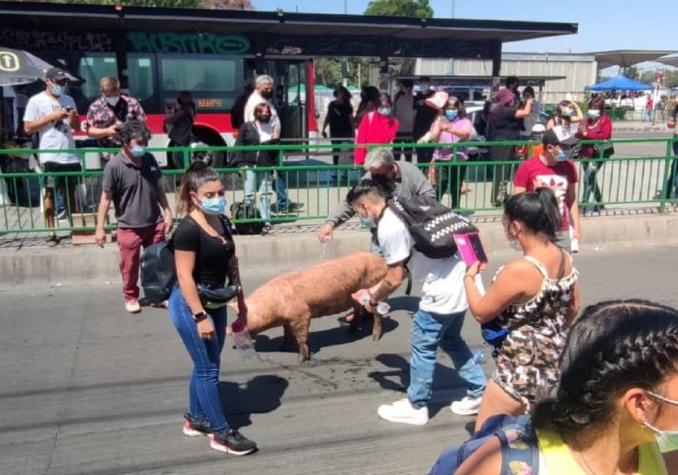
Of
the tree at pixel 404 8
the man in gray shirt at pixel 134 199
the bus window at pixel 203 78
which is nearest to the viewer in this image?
the man in gray shirt at pixel 134 199

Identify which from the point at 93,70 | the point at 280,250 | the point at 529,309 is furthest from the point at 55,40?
the point at 529,309

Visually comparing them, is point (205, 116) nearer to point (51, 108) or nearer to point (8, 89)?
point (8, 89)

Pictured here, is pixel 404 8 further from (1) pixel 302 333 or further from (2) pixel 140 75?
(1) pixel 302 333

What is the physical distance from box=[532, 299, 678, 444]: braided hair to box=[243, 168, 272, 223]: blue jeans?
6.90m

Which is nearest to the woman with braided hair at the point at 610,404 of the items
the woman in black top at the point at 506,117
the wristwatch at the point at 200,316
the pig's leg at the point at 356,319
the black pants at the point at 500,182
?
the wristwatch at the point at 200,316

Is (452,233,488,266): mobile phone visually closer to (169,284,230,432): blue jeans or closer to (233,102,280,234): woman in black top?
(169,284,230,432): blue jeans

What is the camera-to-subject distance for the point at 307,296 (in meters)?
5.46

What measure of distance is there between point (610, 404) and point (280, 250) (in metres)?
6.74

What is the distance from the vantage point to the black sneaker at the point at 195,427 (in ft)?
13.9

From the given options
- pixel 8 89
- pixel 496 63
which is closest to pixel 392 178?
pixel 8 89

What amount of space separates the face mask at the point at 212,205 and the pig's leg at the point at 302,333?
1732mm

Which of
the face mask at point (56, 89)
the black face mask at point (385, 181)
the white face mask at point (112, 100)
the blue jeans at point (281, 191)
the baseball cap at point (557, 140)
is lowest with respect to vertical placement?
the blue jeans at point (281, 191)

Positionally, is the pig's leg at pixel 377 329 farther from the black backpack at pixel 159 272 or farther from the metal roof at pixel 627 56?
the metal roof at pixel 627 56

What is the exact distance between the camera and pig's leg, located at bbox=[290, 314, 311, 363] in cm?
539
